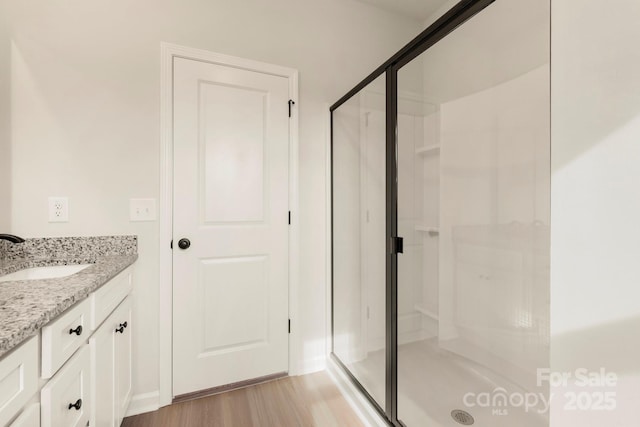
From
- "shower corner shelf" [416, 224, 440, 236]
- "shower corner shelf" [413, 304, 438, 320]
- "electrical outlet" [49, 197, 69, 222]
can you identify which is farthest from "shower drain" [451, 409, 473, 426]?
"electrical outlet" [49, 197, 69, 222]

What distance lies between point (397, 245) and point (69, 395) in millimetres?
1387

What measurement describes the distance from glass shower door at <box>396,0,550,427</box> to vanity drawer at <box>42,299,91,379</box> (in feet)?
4.39

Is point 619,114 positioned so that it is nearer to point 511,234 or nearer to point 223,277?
point 511,234

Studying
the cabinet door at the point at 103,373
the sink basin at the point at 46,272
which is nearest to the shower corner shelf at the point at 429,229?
the cabinet door at the point at 103,373

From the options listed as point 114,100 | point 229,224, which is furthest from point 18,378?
point 114,100

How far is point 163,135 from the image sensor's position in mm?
1685

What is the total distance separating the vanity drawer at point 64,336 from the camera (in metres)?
0.76

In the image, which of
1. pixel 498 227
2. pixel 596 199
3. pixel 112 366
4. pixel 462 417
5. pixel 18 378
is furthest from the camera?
pixel 112 366

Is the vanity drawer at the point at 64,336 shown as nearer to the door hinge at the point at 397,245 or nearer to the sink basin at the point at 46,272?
the sink basin at the point at 46,272

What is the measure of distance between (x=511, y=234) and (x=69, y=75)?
229 cm

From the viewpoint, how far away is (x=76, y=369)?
93 cm

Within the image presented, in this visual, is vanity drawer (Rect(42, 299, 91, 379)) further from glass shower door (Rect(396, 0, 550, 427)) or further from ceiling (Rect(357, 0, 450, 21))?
ceiling (Rect(357, 0, 450, 21))

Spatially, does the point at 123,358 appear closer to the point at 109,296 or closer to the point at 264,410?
the point at 109,296

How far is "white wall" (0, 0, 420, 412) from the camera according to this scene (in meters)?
1.48
